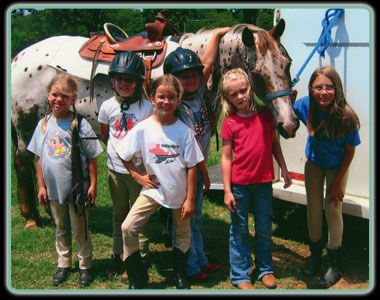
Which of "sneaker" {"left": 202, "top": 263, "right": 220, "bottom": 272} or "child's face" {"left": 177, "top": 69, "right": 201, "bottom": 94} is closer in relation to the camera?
"child's face" {"left": 177, "top": 69, "right": 201, "bottom": 94}

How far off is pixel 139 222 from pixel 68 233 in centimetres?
81

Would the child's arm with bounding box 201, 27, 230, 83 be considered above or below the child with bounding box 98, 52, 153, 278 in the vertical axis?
above

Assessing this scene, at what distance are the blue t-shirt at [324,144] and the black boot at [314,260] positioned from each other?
30.3 inches

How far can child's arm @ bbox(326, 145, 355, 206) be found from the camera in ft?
11.0

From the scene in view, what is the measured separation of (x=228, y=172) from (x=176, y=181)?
455mm

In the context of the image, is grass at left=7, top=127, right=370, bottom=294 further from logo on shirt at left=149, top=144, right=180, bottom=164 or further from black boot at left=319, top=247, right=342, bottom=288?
logo on shirt at left=149, top=144, right=180, bottom=164

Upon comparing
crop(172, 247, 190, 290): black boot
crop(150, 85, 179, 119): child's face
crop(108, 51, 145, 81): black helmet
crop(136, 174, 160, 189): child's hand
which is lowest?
crop(172, 247, 190, 290): black boot

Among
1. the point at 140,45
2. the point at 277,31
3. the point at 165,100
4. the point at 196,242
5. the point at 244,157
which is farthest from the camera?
the point at 140,45

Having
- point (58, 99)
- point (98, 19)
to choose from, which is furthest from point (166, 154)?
point (98, 19)

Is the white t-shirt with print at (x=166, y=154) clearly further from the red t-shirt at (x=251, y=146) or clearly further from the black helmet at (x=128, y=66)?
the black helmet at (x=128, y=66)

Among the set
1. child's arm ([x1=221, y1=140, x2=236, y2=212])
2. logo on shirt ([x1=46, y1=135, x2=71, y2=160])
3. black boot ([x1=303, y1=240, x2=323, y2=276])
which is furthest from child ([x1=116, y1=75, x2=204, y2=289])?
black boot ([x1=303, y1=240, x2=323, y2=276])

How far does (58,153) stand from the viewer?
340 cm

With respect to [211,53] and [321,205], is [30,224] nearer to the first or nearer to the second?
[211,53]

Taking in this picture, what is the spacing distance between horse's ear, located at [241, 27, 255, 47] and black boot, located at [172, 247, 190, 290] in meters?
1.82
